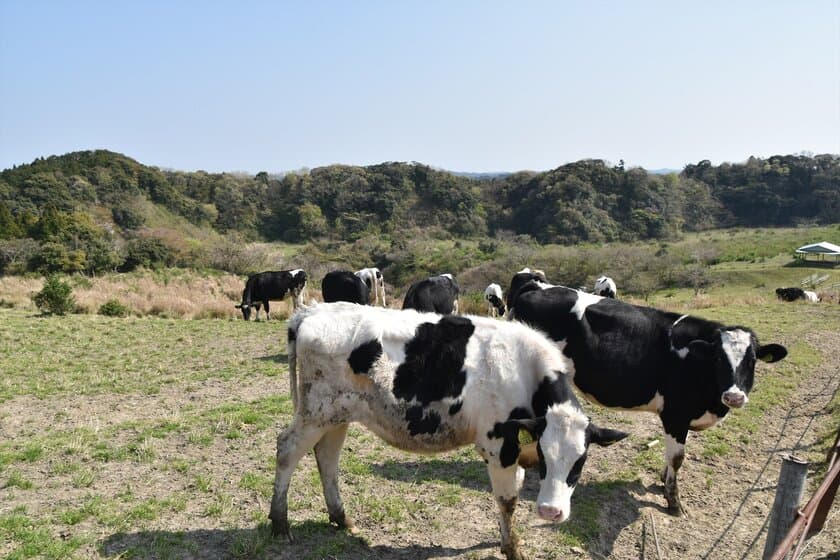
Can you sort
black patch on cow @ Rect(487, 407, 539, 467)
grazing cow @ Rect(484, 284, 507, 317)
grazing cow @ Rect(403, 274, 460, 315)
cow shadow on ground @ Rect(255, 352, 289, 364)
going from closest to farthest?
black patch on cow @ Rect(487, 407, 539, 467)
cow shadow on ground @ Rect(255, 352, 289, 364)
grazing cow @ Rect(403, 274, 460, 315)
grazing cow @ Rect(484, 284, 507, 317)

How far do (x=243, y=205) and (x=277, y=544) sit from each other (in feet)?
234

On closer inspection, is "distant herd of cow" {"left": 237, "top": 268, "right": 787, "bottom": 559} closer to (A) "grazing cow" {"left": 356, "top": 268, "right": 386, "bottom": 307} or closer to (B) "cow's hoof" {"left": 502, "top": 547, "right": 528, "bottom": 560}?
(B) "cow's hoof" {"left": 502, "top": 547, "right": 528, "bottom": 560}

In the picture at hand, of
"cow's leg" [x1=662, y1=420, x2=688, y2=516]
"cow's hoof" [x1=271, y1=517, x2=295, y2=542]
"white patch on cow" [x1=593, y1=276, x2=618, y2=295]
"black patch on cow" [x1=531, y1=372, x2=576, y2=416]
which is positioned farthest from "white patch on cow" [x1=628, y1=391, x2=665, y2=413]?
"white patch on cow" [x1=593, y1=276, x2=618, y2=295]

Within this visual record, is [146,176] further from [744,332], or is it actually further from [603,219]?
[744,332]

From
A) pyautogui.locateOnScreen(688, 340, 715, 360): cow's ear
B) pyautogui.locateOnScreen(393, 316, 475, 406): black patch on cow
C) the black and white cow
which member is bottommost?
the black and white cow

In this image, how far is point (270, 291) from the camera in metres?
23.6

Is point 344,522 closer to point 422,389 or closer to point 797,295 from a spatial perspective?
point 422,389

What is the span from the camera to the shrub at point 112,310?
825 inches

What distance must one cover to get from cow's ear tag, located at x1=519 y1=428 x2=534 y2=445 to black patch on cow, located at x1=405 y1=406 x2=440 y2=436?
83 cm

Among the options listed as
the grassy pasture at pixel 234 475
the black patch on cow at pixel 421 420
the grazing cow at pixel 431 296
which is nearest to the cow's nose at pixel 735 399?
the grassy pasture at pixel 234 475

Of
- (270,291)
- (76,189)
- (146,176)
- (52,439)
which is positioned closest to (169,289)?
(270,291)

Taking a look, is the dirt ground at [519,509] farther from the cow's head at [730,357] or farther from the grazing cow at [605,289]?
the grazing cow at [605,289]

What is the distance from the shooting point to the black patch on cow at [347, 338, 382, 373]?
17.7ft

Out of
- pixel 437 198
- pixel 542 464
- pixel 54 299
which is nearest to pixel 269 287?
pixel 54 299
